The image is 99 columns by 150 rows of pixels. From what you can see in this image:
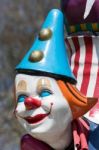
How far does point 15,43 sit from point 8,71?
26cm

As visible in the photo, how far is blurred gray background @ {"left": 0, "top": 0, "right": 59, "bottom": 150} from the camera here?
6.34 metres

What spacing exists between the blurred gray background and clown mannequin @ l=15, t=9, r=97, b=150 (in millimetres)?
3193

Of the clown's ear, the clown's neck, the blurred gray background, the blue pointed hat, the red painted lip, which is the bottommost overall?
the blurred gray background

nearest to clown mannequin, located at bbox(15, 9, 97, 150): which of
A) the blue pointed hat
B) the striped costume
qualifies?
the blue pointed hat

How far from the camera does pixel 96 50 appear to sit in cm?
331

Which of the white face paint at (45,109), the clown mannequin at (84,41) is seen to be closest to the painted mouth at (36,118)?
the white face paint at (45,109)

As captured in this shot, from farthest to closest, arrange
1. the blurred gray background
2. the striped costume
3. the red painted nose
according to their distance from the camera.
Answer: the blurred gray background, the striped costume, the red painted nose

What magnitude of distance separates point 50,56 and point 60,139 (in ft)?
1.05

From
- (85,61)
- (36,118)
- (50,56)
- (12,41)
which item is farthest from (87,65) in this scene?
(12,41)

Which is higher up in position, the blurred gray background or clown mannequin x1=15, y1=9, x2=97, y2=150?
clown mannequin x1=15, y1=9, x2=97, y2=150

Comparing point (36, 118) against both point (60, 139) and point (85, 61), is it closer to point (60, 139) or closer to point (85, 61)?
point (60, 139)

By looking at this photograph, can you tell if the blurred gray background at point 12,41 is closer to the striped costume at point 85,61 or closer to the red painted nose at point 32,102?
the striped costume at point 85,61

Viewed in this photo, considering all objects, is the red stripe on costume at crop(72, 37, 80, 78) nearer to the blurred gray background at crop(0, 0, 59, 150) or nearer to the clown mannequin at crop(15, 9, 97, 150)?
the clown mannequin at crop(15, 9, 97, 150)

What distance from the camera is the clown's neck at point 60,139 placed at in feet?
9.78
